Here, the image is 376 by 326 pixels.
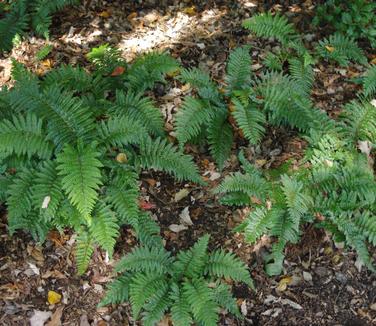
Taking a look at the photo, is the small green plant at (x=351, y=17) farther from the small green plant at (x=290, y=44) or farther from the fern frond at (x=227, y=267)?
the fern frond at (x=227, y=267)

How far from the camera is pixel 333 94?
5871mm

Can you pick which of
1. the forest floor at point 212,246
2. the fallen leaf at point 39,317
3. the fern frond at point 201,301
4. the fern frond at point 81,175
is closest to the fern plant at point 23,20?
the forest floor at point 212,246

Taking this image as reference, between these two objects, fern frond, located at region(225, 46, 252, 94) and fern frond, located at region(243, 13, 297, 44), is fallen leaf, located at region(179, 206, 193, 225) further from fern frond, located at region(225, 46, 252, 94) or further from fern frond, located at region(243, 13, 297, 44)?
fern frond, located at region(243, 13, 297, 44)

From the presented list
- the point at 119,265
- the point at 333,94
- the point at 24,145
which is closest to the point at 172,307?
the point at 119,265

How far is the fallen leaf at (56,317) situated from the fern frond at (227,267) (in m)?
1.46

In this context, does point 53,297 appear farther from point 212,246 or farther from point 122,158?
point 212,246

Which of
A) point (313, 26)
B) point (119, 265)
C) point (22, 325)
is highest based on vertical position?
point (313, 26)

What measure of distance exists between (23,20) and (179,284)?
403 centimetres

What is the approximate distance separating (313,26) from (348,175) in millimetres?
2581

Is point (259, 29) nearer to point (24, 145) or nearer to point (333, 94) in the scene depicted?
point (333, 94)

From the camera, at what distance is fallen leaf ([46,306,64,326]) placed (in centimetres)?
449

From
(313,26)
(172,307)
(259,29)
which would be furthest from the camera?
(313,26)

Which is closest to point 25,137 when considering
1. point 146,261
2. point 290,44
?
point 146,261

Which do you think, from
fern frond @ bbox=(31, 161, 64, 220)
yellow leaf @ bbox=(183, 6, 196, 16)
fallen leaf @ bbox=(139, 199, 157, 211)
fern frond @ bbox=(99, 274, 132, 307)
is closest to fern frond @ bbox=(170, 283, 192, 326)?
fern frond @ bbox=(99, 274, 132, 307)
